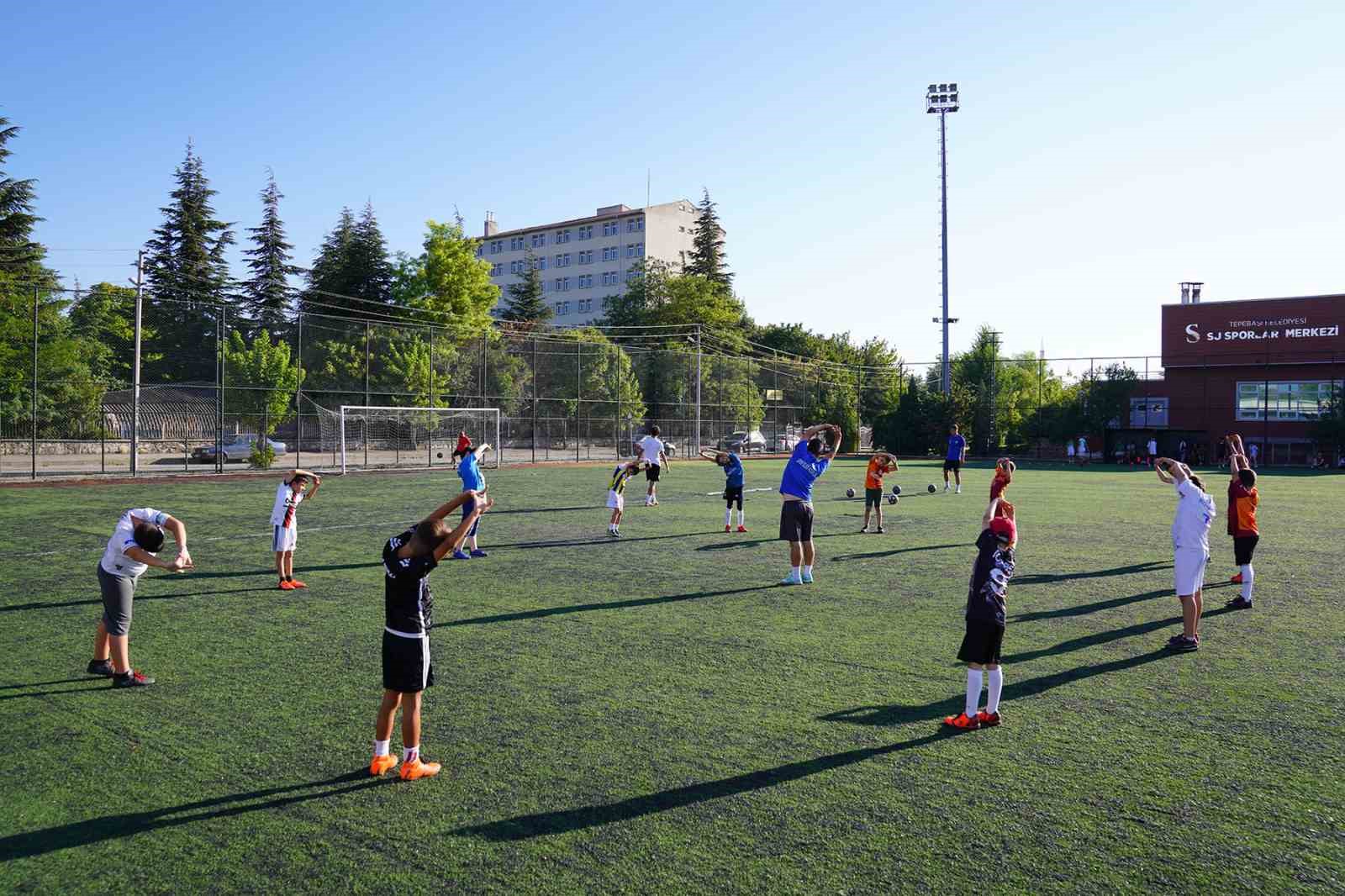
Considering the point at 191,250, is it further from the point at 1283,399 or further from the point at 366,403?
the point at 1283,399

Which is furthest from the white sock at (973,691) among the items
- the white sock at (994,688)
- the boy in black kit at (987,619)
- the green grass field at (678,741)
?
the green grass field at (678,741)

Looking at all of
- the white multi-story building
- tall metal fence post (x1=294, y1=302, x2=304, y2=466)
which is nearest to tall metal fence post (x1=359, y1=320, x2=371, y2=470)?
tall metal fence post (x1=294, y1=302, x2=304, y2=466)

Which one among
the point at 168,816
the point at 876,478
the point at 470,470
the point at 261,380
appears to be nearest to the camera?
the point at 168,816

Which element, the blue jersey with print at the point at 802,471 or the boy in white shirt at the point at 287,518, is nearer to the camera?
the boy in white shirt at the point at 287,518

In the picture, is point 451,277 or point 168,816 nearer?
point 168,816

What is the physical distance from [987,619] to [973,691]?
517 mm

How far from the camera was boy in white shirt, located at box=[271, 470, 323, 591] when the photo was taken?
10742 millimetres

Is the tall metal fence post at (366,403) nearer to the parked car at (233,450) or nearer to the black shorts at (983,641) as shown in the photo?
the parked car at (233,450)

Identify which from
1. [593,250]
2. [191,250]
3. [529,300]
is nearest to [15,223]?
[191,250]

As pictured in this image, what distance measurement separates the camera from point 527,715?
6.37m

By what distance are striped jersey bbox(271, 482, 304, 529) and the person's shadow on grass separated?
614cm

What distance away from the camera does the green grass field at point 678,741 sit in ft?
14.1

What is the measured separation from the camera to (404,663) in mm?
5176

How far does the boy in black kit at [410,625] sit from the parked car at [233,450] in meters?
31.1
